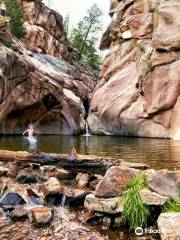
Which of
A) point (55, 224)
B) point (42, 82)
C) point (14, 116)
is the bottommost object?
point (55, 224)

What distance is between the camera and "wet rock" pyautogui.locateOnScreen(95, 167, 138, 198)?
32.1ft

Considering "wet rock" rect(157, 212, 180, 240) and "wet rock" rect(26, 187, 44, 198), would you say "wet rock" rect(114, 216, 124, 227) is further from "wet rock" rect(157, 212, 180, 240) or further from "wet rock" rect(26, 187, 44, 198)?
"wet rock" rect(26, 187, 44, 198)

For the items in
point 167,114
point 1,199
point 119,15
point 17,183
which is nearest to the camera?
point 1,199

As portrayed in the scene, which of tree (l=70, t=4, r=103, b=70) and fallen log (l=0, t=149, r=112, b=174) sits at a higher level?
tree (l=70, t=4, r=103, b=70)

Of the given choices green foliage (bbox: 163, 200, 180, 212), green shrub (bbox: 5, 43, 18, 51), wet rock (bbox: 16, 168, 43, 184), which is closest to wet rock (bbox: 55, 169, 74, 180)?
wet rock (bbox: 16, 168, 43, 184)

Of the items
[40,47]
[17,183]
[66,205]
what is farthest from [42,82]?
Answer: [66,205]

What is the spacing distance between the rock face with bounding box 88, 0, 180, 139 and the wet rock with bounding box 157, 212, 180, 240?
34.6m

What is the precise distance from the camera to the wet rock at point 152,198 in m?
8.81

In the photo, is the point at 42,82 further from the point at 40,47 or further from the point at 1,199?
the point at 1,199

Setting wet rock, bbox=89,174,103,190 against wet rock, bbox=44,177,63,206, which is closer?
wet rock, bbox=44,177,63,206

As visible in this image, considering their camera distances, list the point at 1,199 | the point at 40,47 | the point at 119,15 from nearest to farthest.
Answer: the point at 1,199
the point at 119,15
the point at 40,47

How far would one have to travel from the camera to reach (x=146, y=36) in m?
51.8

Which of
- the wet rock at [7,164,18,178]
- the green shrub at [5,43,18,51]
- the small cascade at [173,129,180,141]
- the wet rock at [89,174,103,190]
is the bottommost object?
the wet rock at [89,174,103,190]

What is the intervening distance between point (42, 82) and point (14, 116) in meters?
5.54
